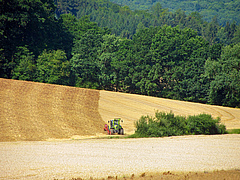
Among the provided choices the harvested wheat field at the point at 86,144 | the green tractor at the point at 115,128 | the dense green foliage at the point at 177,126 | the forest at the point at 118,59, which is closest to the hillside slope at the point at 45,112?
the harvested wheat field at the point at 86,144

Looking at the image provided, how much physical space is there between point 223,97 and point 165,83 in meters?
13.5

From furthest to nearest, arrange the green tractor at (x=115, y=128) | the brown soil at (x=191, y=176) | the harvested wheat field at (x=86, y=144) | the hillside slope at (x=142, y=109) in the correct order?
the hillside slope at (x=142, y=109) < the green tractor at (x=115, y=128) < the harvested wheat field at (x=86, y=144) < the brown soil at (x=191, y=176)

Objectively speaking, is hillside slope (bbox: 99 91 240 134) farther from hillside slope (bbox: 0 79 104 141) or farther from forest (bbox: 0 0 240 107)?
forest (bbox: 0 0 240 107)

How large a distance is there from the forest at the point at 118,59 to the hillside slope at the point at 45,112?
53.3 ft

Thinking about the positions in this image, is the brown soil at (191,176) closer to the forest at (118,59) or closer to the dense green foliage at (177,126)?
the dense green foliage at (177,126)

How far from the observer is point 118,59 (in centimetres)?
7081

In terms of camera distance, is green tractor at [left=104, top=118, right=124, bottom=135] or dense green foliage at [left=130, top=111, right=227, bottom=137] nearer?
dense green foliage at [left=130, top=111, right=227, bottom=137]

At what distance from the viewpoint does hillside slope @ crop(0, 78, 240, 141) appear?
3020cm

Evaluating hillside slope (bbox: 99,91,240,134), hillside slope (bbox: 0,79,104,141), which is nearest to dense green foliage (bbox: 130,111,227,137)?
hillside slope (bbox: 0,79,104,141)

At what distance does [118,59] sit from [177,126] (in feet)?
138

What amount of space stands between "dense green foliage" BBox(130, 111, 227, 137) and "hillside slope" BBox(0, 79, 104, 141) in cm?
517

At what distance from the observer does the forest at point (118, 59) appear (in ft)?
194

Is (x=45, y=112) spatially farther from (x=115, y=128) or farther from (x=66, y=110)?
(x=115, y=128)

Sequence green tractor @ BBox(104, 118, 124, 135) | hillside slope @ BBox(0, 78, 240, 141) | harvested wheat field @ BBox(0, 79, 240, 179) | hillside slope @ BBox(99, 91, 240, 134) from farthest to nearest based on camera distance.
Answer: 1. hillside slope @ BBox(99, 91, 240, 134)
2. green tractor @ BBox(104, 118, 124, 135)
3. hillside slope @ BBox(0, 78, 240, 141)
4. harvested wheat field @ BBox(0, 79, 240, 179)
